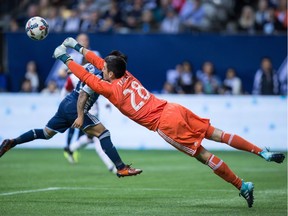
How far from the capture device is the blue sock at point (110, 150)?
12.1 meters

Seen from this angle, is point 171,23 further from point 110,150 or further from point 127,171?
point 127,171

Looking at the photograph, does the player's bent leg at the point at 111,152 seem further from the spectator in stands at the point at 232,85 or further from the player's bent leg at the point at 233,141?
the spectator in stands at the point at 232,85

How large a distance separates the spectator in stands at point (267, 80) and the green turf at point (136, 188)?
324 cm

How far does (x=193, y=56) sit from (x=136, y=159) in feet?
19.4

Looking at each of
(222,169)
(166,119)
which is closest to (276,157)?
(222,169)

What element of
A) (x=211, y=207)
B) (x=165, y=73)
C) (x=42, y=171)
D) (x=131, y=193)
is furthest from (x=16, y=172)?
(x=165, y=73)

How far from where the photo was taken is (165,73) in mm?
23812

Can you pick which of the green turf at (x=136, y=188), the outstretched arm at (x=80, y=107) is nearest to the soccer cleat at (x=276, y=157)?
the green turf at (x=136, y=188)

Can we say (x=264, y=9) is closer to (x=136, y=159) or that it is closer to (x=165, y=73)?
(x=165, y=73)

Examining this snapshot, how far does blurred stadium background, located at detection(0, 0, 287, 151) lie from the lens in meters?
21.0

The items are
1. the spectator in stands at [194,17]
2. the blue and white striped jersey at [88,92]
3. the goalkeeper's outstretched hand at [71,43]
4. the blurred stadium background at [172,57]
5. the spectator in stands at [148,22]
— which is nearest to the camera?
the goalkeeper's outstretched hand at [71,43]

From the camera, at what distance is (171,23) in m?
23.8

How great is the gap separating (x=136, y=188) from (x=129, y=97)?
263cm

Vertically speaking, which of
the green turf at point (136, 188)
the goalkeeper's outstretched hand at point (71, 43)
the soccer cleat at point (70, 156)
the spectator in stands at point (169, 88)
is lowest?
the soccer cleat at point (70, 156)
